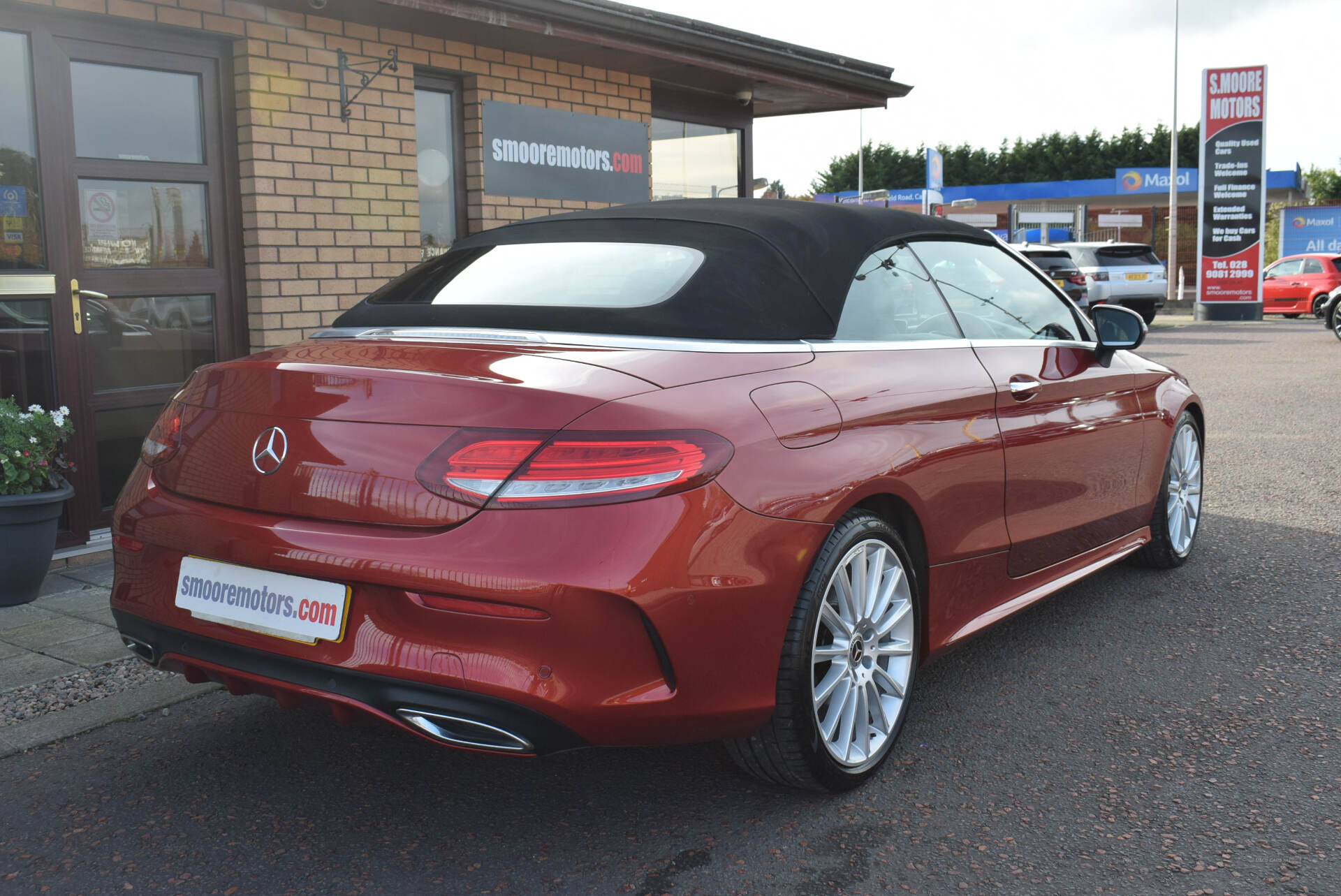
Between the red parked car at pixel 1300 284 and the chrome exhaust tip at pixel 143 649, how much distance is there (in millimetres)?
27068

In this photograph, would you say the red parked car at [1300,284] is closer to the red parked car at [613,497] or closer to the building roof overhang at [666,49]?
the building roof overhang at [666,49]

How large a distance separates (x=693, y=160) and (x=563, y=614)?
790cm

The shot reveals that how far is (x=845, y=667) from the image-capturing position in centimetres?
305

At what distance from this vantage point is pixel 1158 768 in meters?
3.22

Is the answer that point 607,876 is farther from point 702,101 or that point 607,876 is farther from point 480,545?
point 702,101

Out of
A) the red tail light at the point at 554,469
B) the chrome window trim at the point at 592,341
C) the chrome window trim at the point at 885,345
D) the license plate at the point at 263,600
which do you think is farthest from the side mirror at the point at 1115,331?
the license plate at the point at 263,600

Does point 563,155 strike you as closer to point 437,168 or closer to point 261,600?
point 437,168

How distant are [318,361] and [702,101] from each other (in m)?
7.48

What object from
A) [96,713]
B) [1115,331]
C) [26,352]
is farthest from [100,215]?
[1115,331]

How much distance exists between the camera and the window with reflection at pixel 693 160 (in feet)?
31.1

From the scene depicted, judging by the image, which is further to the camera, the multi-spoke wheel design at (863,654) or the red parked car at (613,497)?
the multi-spoke wheel design at (863,654)

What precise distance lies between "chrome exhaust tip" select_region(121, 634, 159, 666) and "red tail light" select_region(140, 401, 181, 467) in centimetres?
45

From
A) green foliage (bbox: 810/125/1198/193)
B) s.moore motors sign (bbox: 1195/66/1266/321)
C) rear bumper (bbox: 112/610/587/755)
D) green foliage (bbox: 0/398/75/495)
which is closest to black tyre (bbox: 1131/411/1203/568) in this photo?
rear bumper (bbox: 112/610/587/755)

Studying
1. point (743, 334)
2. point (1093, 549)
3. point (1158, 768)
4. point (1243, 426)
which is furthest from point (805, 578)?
point (1243, 426)
